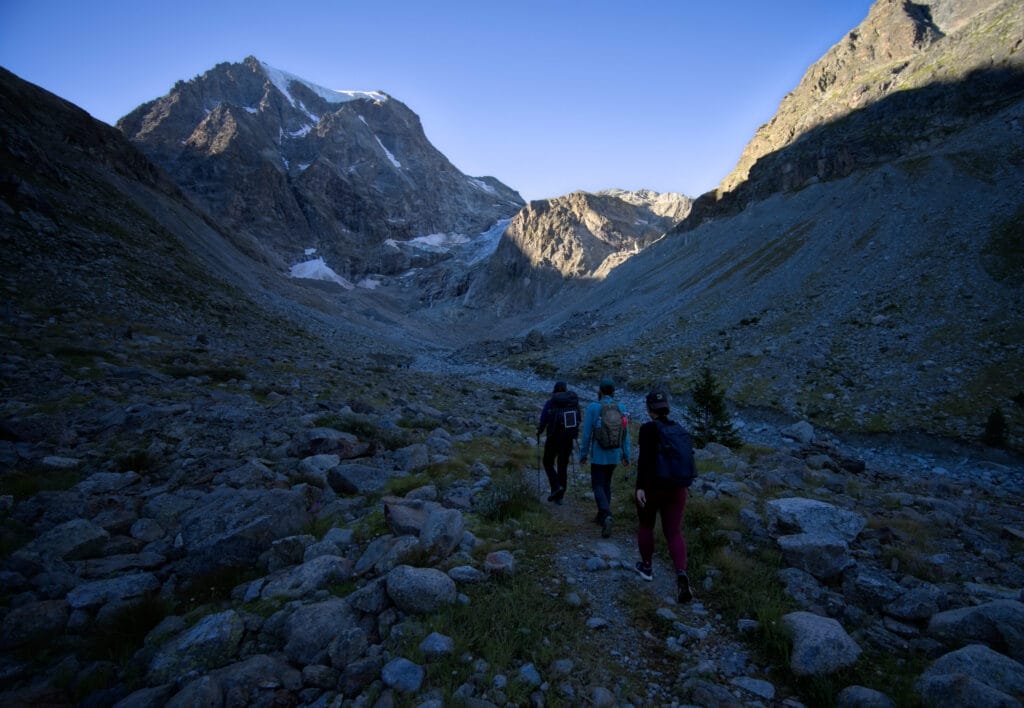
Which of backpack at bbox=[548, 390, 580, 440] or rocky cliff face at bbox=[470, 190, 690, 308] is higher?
rocky cliff face at bbox=[470, 190, 690, 308]

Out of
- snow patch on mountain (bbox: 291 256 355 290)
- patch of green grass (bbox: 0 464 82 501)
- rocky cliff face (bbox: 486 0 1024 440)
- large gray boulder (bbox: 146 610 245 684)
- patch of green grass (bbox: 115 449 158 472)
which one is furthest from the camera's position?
snow patch on mountain (bbox: 291 256 355 290)

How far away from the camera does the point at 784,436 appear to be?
68.8 feet

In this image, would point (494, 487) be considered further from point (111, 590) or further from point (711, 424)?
point (711, 424)

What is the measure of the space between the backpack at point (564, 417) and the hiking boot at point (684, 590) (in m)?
3.76

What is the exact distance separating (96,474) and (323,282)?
131839 mm

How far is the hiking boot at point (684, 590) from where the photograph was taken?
5718 mm

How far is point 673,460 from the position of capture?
6.00 metres

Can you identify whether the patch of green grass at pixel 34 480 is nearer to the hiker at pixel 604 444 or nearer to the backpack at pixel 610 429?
the hiker at pixel 604 444

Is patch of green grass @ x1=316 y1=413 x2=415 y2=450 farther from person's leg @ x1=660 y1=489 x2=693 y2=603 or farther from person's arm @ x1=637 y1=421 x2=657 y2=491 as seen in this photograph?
person's leg @ x1=660 y1=489 x2=693 y2=603

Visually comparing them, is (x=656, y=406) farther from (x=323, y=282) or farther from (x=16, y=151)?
(x=323, y=282)

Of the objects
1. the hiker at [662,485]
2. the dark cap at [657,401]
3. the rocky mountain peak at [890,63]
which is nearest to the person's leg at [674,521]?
the hiker at [662,485]

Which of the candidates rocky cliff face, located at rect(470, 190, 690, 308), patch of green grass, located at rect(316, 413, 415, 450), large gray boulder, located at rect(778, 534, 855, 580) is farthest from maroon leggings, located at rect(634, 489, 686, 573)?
rocky cliff face, located at rect(470, 190, 690, 308)

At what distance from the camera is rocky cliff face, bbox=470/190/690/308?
390 ft

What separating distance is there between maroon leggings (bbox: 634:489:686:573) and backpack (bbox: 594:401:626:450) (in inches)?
68.1
